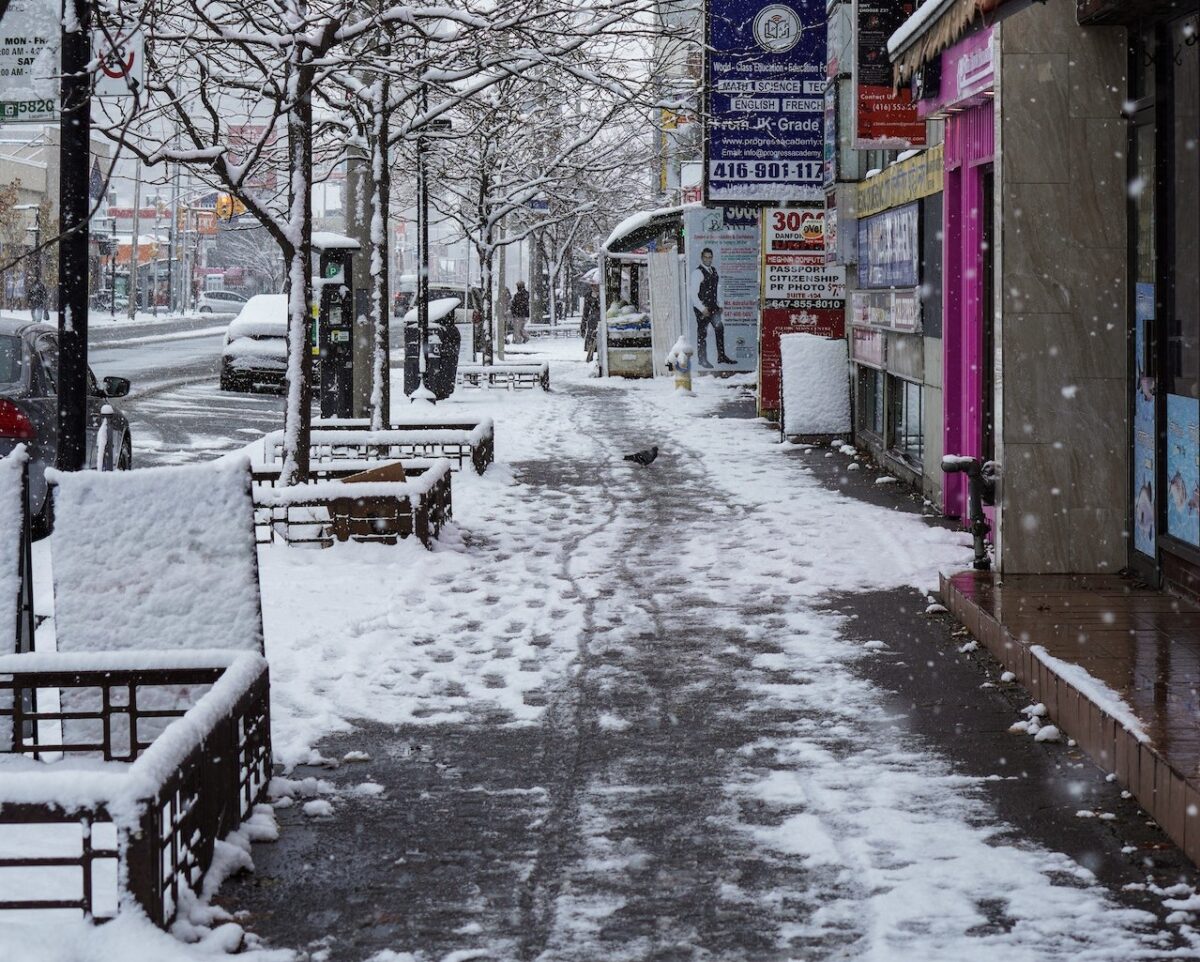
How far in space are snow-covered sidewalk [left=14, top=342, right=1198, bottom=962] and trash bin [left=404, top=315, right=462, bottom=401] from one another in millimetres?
16475

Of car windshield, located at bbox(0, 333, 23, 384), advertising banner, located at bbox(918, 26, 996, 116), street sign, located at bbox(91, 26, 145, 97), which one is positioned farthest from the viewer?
car windshield, located at bbox(0, 333, 23, 384)

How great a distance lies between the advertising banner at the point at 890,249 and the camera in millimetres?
15602

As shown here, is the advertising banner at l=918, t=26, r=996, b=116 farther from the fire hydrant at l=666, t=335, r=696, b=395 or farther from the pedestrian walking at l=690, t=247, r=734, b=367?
the pedestrian walking at l=690, t=247, r=734, b=367

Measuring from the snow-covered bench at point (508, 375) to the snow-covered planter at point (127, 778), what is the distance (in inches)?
1001

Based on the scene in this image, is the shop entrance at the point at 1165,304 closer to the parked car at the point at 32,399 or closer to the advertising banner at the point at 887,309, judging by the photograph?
the advertising banner at the point at 887,309

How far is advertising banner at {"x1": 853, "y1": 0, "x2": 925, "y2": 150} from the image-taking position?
14.8 m

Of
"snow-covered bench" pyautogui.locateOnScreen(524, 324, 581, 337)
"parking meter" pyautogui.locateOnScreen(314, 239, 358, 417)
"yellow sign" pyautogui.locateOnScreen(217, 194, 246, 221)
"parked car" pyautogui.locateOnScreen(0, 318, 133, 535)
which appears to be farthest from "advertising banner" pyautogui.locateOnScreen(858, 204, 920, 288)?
"snow-covered bench" pyautogui.locateOnScreen(524, 324, 581, 337)

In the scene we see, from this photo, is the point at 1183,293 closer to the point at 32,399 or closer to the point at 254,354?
the point at 32,399

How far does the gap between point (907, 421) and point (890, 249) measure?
175cm

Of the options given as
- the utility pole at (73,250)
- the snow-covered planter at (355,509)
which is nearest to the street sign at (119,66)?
the utility pole at (73,250)

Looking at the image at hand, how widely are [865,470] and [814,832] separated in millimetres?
12425

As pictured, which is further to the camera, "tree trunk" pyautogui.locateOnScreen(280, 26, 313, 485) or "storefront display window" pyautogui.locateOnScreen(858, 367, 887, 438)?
"storefront display window" pyautogui.locateOnScreen(858, 367, 887, 438)

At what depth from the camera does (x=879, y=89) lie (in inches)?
588

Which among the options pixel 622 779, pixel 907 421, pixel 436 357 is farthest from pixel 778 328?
pixel 622 779
